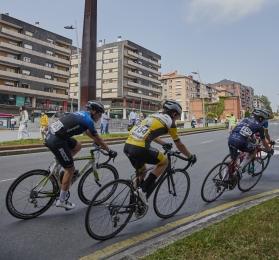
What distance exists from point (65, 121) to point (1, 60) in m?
52.5

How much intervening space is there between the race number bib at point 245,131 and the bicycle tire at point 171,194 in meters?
1.86

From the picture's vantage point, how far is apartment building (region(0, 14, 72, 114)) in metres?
50.2

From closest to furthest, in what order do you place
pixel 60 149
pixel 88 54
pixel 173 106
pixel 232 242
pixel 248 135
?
1. pixel 232 242
2. pixel 173 106
3. pixel 60 149
4. pixel 248 135
5. pixel 88 54

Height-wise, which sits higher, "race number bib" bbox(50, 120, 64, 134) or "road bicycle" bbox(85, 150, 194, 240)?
"race number bib" bbox(50, 120, 64, 134)

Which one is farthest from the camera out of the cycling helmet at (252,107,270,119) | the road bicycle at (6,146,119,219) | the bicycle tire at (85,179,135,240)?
the cycling helmet at (252,107,270,119)

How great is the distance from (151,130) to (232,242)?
1.61 meters

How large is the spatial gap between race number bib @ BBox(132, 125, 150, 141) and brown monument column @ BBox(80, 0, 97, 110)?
14.6m

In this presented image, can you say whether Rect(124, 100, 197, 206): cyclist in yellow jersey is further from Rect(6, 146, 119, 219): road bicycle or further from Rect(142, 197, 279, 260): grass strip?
Rect(6, 146, 119, 219): road bicycle

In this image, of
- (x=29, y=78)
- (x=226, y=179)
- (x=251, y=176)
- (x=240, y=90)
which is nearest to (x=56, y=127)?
(x=226, y=179)

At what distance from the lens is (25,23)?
5341 centimetres

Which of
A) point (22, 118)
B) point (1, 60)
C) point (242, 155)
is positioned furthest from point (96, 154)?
point (1, 60)

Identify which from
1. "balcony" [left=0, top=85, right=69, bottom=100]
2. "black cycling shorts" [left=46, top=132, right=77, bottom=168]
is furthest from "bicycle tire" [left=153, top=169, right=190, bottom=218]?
"balcony" [left=0, top=85, right=69, bottom=100]

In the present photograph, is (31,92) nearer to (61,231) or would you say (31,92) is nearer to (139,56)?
(139,56)

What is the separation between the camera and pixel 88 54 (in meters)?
17.9
